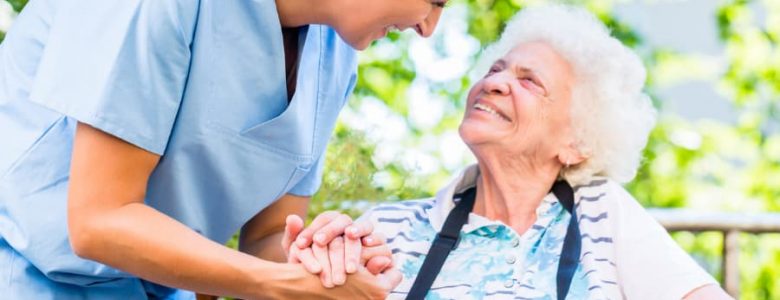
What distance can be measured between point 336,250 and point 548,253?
0.73m

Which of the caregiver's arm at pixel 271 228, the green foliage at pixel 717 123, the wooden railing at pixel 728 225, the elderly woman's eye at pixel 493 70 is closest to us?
the caregiver's arm at pixel 271 228

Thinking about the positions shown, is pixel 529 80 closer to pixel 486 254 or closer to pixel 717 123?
pixel 486 254

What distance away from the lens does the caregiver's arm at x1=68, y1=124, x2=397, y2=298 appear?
161 cm

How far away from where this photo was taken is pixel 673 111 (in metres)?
6.14

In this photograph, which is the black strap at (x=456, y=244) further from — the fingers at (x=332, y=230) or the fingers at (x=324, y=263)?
the fingers at (x=324, y=263)

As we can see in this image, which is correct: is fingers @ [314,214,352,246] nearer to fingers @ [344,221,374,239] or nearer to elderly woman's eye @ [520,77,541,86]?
fingers @ [344,221,374,239]

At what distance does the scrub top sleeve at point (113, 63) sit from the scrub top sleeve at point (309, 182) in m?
0.57

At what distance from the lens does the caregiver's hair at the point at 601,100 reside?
2617 mm

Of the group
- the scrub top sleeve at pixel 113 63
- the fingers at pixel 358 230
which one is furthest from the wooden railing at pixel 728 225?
the scrub top sleeve at pixel 113 63

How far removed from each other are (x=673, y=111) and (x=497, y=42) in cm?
359

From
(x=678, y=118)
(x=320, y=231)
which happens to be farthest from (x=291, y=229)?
(x=678, y=118)

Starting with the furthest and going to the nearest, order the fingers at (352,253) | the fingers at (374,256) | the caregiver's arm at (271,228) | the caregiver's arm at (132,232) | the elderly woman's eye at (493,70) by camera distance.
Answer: the elderly woman's eye at (493,70)
the caregiver's arm at (271,228)
the fingers at (374,256)
the fingers at (352,253)
the caregiver's arm at (132,232)

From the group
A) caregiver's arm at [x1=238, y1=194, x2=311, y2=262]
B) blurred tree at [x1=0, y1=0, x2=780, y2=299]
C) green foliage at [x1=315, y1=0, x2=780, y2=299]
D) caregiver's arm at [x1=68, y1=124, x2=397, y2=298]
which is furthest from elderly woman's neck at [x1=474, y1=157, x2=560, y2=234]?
green foliage at [x1=315, y1=0, x2=780, y2=299]

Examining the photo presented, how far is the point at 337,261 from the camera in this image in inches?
72.6
